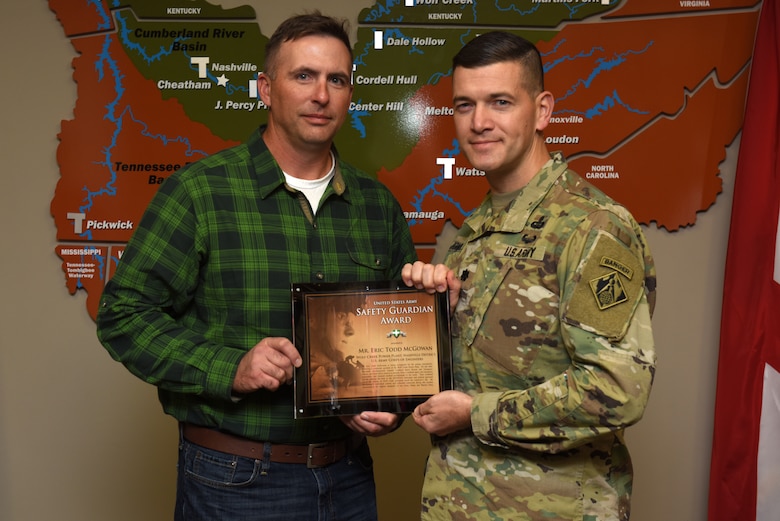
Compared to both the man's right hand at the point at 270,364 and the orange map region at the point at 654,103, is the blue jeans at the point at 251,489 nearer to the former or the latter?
the man's right hand at the point at 270,364

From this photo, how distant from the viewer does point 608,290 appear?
135 centimetres

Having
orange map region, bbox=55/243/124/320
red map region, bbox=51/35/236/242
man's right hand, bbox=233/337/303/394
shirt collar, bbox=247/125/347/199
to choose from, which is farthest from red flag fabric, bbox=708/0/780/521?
orange map region, bbox=55/243/124/320

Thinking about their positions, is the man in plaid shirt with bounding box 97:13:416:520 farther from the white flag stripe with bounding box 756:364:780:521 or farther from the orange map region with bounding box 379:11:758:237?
the white flag stripe with bounding box 756:364:780:521

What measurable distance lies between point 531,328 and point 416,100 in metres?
1.43

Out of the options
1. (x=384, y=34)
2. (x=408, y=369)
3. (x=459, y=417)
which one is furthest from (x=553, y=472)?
(x=384, y=34)

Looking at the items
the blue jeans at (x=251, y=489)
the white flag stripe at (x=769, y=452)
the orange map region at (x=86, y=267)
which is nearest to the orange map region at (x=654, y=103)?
the white flag stripe at (x=769, y=452)

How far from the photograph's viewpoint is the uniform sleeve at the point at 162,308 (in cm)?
169

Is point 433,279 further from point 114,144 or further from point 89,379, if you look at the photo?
point 89,379

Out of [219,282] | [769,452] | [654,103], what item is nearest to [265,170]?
[219,282]

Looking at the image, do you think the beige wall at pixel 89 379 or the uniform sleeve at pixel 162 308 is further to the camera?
the beige wall at pixel 89 379

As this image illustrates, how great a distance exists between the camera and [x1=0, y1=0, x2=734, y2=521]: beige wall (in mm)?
2695

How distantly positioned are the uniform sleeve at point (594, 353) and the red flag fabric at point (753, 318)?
1.21m

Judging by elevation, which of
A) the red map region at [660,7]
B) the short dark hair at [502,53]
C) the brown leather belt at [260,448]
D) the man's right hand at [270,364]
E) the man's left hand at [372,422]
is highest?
the red map region at [660,7]

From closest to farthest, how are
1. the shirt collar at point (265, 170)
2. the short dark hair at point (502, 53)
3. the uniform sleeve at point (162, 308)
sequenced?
the short dark hair at point (502, 53) → the uniform sleeve at point (162, 308) → the shirt collar at point (265, 170)
